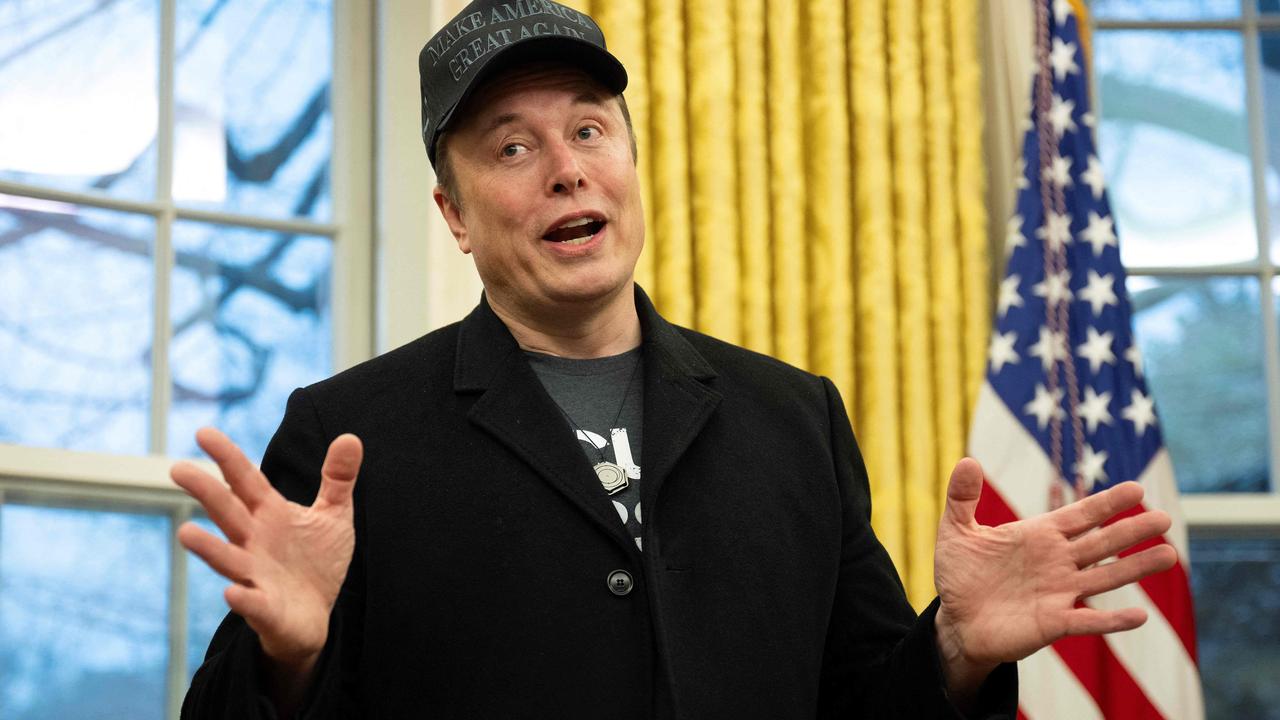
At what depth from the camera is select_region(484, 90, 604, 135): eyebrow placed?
179 cm

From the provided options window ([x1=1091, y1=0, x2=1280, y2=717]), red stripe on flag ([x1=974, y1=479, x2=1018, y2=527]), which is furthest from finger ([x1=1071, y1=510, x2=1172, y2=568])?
window ([x1=1091, y1=0, x2=1280, y2=717])

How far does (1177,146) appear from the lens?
3.56 m

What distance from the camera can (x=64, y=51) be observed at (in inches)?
119

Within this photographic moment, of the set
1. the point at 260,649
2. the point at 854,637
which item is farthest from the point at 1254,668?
the point at 260,649

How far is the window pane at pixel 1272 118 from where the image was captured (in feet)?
11.5

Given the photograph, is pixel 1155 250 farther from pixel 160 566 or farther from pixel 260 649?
pixel 260 649

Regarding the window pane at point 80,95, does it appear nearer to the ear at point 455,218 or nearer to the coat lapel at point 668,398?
the ear at point 455,218

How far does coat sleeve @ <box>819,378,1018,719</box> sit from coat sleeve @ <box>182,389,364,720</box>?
0.50 meters

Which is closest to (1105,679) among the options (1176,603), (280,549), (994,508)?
(1176,603)

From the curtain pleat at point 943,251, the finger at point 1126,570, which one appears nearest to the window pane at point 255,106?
the curtain pleat at point 943,251

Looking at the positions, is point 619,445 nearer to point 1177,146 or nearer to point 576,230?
point 576,230

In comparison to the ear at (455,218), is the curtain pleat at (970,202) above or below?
above

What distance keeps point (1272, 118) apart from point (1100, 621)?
241 cm

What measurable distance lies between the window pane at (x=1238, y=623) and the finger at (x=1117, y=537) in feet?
6.50
